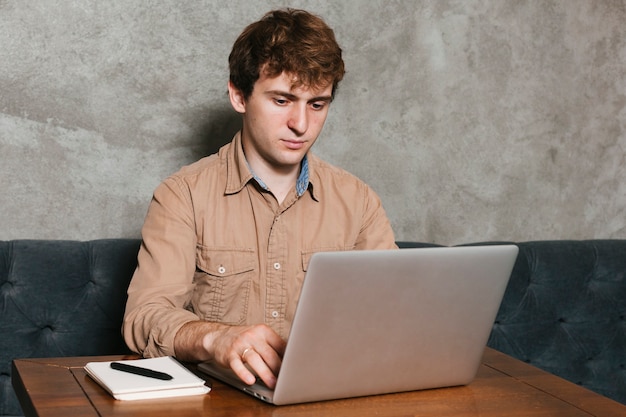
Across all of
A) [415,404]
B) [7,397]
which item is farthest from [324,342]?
[7,397]

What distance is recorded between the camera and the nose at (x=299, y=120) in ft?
6.46

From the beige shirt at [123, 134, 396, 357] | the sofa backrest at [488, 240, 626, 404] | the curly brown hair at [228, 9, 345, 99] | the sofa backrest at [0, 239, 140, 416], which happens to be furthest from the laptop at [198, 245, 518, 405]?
the sofa backrest at [488, 240, 626, 404]

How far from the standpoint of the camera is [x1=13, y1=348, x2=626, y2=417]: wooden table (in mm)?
1330

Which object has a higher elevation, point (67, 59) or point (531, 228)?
point (67, 59)

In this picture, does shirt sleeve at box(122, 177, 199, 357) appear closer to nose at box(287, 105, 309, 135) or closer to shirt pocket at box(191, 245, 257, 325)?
shirt pocket at box(191, 245, 257, 325)

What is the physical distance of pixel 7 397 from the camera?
2211mm

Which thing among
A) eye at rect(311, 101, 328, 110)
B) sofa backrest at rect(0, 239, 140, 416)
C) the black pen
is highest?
eye at rect(311, 101, 328, 110)

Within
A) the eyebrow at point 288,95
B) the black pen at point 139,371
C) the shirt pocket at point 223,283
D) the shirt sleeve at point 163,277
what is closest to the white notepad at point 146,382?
the black pen at point 139,371

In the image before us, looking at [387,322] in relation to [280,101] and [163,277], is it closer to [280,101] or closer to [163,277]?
[163,277]

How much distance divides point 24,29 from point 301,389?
146 cm

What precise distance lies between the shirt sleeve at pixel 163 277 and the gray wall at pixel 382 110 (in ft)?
1.87

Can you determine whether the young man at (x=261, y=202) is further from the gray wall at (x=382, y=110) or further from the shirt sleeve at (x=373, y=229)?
the gray wall at (x=382, y=110)

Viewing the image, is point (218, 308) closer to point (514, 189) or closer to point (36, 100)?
point (36, 100)

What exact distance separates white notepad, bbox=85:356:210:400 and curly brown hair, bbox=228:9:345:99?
30.1 inches
